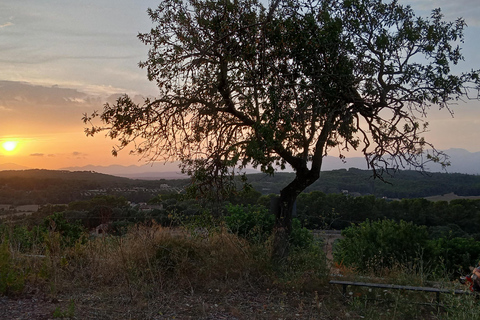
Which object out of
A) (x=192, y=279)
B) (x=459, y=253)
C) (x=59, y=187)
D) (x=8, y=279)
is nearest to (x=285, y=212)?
(x=192, y=279)

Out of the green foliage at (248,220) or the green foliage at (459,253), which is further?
the green foliage at (459,253)

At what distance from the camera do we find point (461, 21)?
6.20 meters

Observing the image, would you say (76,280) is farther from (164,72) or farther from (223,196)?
(164,72)

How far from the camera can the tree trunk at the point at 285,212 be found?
257 inches

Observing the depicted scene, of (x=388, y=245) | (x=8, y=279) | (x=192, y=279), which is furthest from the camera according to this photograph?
(x=388, y=245)

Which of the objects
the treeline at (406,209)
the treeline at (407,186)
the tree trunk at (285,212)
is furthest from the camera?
the treeline at (407,186)

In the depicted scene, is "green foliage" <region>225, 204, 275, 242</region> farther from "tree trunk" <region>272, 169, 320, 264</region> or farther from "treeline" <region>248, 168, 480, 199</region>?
"treeline" <region>248, 168, 480, 199</region>

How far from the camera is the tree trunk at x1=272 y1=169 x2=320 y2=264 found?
652 centimetres

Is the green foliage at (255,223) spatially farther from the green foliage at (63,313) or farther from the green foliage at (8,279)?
the green foliage at (63,313)

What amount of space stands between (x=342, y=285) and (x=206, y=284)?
6.41 ft

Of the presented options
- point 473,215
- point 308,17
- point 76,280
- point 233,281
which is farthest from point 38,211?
point 473,215

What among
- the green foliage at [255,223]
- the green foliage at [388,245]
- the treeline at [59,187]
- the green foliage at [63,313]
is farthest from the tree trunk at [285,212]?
the treeline at [59,187]

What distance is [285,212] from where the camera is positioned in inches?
275

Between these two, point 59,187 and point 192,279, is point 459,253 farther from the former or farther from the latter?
point 59,187
